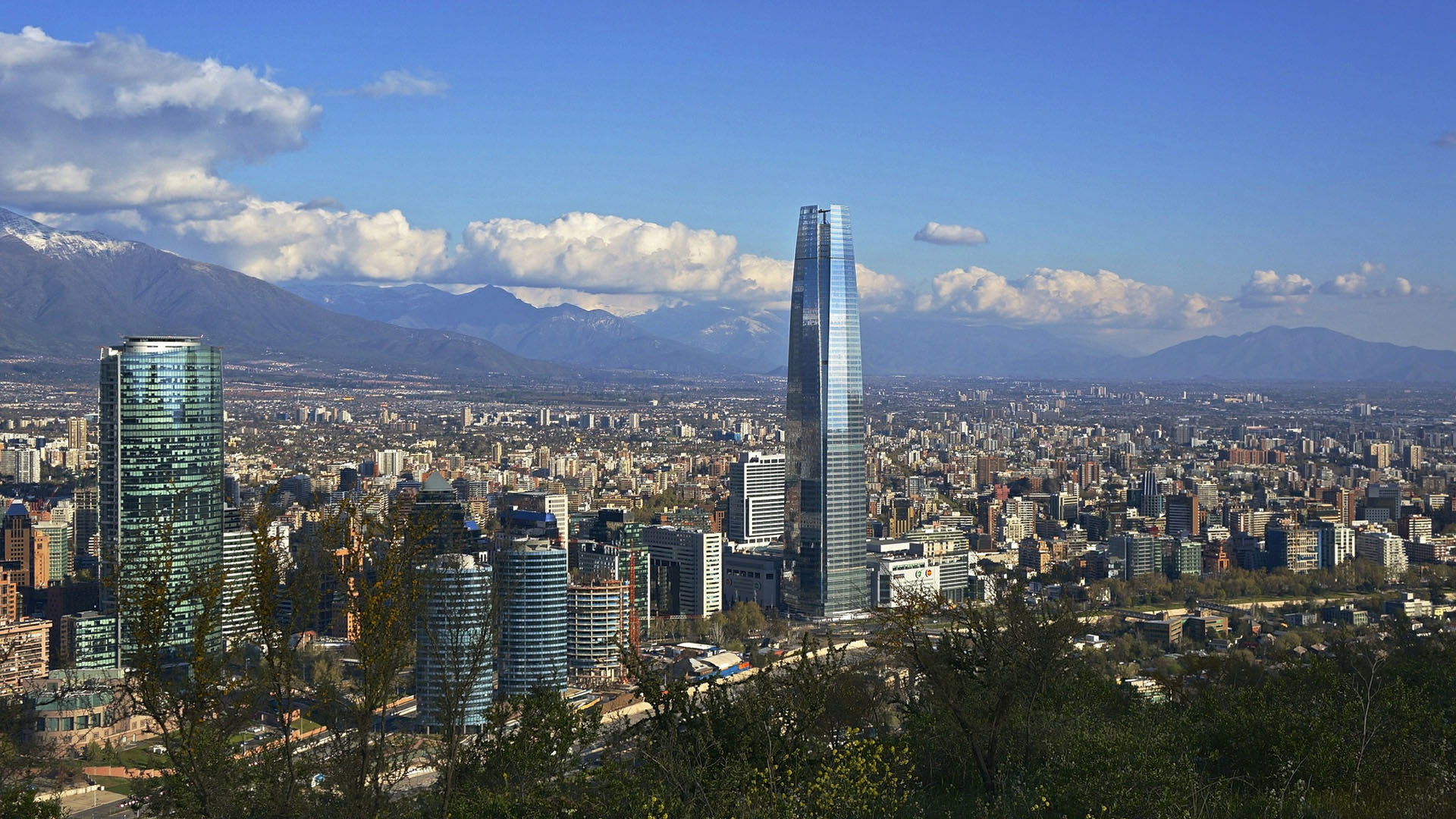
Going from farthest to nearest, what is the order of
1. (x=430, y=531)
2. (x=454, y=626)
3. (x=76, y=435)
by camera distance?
(x=76, y=435) → (x=454, y=626) → (x=430, y=531)

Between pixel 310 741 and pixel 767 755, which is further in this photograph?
pixel 310 741

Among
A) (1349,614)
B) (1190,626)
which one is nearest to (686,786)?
(1190,626)

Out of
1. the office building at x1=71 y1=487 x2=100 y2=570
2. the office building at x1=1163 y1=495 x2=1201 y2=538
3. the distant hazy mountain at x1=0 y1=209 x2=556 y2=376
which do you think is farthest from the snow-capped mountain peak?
the office building at x1=1163 y1=495 x2=1201 y2=538

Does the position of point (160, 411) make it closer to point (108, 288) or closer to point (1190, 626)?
point (1190, 626)

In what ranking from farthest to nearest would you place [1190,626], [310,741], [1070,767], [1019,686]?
[1190,626], [310,741], [1019,686], [1070,767]

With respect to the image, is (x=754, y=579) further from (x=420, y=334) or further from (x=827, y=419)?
(x=420, y=334)

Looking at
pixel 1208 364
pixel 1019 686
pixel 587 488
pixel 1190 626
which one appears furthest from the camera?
pixel 1208 364

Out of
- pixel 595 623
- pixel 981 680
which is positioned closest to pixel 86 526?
pixel 595 623
